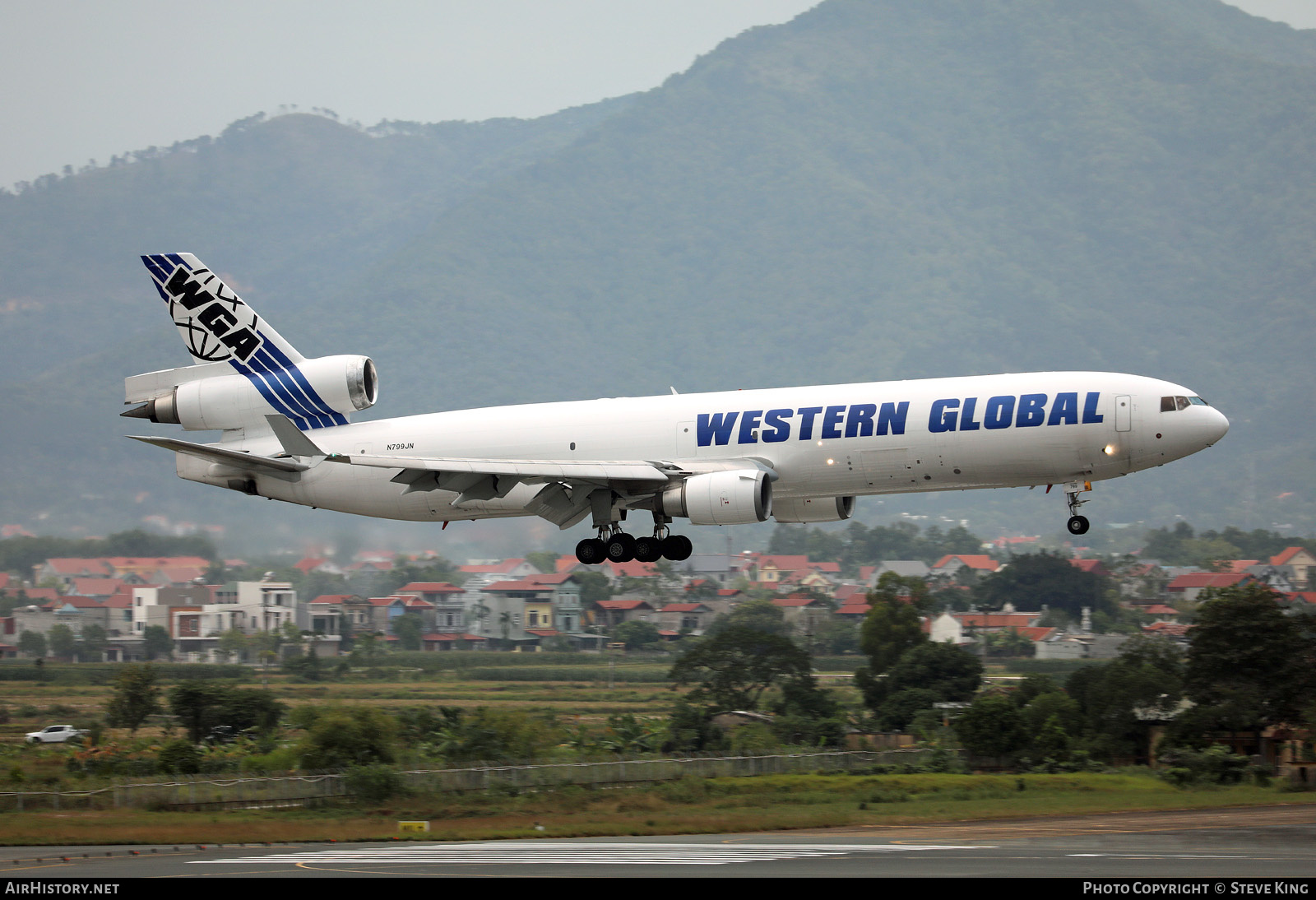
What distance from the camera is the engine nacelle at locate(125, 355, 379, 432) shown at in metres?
45.2

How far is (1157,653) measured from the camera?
8156cm

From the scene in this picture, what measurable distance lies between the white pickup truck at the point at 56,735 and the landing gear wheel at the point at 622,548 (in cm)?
3958

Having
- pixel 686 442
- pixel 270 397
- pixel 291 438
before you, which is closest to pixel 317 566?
pixel 270 397

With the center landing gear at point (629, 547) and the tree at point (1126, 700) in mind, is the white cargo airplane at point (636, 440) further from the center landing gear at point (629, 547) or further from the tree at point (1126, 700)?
the tree at point (1126, 700)

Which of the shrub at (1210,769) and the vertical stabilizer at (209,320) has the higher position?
the vertical stabilizer at (209,320)

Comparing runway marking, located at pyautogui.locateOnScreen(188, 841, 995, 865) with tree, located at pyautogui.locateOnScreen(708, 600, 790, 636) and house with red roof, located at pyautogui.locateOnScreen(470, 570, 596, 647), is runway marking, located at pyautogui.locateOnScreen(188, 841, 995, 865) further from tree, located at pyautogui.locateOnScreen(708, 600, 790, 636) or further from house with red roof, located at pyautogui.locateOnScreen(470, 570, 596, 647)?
house with red roof, located at pyautogui.locateOnScreen(470, 570, 596, 647)

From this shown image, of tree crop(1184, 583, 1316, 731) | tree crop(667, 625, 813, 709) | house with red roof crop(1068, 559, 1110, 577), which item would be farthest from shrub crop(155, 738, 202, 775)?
house with red roof crop(1068, 559, 1110, 577)

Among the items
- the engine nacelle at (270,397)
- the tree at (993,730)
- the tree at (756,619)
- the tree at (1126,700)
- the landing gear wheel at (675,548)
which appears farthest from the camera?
the tree at (756,619)

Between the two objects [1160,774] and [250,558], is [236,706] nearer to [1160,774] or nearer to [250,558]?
[250,558]

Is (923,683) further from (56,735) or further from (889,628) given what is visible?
(56,735)

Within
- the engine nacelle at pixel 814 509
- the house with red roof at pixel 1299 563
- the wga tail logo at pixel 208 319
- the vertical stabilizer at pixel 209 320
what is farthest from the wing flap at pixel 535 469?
the house with red roof at pixel 1299 563

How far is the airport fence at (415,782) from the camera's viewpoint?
5103 cm
